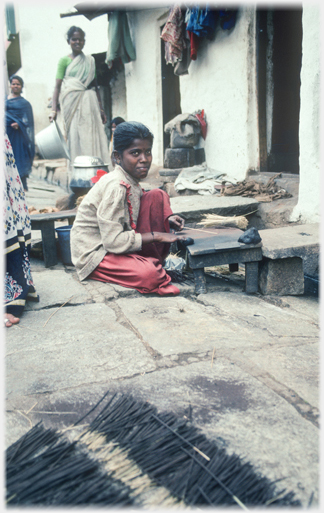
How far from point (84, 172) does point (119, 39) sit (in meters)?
4.23

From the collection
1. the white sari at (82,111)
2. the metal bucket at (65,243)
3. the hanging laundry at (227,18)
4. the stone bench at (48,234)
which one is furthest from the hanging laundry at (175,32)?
the metal bucket at (65,243)

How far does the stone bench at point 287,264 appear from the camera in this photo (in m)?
3.01

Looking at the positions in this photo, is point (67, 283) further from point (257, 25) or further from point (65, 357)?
point (257, 25)

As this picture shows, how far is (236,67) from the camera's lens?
17.9 feet

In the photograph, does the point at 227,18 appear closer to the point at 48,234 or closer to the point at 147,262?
the point at 48,234

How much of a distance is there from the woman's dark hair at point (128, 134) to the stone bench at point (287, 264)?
1186mm

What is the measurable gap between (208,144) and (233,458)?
5581 mm

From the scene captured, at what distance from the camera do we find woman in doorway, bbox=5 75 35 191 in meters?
7.04

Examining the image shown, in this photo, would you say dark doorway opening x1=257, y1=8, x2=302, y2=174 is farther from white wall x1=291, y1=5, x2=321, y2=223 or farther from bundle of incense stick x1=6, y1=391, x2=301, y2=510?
bundle of incense stick x1=6, y1=391, x2=301, y2=510

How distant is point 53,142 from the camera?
6.98 metres

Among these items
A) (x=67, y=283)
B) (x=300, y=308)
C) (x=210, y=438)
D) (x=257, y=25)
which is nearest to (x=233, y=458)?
(x=210, y=438)

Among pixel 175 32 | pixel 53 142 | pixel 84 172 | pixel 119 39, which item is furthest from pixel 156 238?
pixel 119 39

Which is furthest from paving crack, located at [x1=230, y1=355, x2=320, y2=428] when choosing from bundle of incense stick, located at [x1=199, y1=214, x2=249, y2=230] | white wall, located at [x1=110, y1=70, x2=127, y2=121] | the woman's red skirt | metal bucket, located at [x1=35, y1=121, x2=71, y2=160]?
white wall, located at [x1=110, y1=70, x2=127, y2=121]

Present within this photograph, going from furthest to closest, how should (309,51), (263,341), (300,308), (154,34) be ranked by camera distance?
(154,34), (309,51), (300,308), (263,341)
